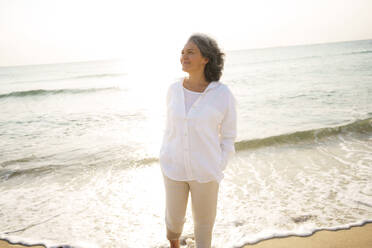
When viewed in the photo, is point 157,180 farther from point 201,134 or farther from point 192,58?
point 192,58

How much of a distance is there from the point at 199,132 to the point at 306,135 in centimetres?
666

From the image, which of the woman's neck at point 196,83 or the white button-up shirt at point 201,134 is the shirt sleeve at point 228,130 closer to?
the white button-up shirt at point 201,134

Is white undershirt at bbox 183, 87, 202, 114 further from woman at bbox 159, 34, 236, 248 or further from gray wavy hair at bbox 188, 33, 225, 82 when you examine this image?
gray wavy hair at bbox 188, 33, 225, 82

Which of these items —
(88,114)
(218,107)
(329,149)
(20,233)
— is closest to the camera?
(218,107)

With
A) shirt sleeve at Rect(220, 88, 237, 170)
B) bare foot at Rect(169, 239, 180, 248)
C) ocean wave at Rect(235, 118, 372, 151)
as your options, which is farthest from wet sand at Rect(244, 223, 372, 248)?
ocean wave at Rect(235, 118, 372, 151)

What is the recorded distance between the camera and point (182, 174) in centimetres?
237

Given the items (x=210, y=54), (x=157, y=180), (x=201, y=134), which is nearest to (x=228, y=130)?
(x=201, y=134)

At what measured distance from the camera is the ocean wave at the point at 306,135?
766 centimetres

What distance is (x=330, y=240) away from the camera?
3.36 meters

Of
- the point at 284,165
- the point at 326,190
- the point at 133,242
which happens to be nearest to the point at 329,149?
the point at 284,165

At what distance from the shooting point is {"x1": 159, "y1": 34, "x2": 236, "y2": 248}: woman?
90.0 inches

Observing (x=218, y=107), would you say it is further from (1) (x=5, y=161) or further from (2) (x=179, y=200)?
(1) (x=5, y=161)

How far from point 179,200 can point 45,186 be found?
14.0 feet

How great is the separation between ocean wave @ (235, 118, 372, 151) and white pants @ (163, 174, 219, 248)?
5024 mm
